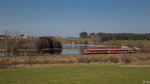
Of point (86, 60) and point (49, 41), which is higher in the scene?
point (49, 41)

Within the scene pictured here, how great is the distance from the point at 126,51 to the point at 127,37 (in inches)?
3105

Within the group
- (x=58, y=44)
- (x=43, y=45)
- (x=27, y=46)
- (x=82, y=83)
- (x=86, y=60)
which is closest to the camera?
(x=82, y=83)

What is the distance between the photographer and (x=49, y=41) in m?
88.8

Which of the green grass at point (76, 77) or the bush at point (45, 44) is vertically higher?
the bush at point (45, 44)

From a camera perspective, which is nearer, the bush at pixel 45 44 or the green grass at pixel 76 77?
the green grass at pixel 76 77

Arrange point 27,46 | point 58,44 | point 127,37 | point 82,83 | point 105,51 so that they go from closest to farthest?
point 82,83
point 105,51
point 27,46
point 58,44
point 127,37

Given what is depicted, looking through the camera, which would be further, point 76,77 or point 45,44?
point 45,44

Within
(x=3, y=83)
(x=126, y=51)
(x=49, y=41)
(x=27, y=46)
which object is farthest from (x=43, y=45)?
(x=3, y=83)

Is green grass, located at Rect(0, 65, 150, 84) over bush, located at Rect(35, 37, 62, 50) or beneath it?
beneath

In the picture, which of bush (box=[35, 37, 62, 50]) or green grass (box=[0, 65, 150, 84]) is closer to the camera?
green grass (box=[0, 65, 150, 84])

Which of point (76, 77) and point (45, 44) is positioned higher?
point (45, 44)

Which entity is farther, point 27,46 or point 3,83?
point 27,46

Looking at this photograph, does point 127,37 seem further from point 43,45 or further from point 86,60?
point 86,60

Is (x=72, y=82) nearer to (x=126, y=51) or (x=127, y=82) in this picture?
(x=127, y=82)
